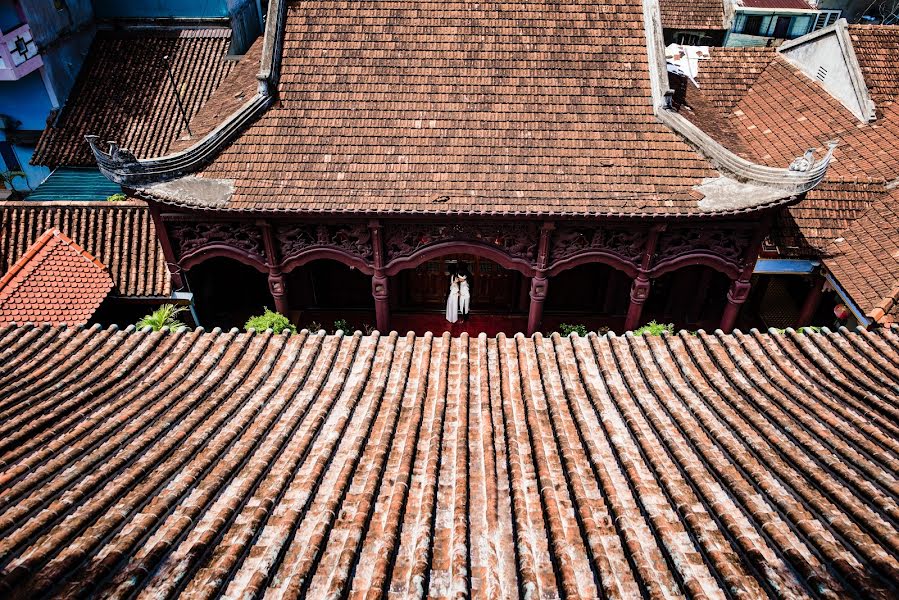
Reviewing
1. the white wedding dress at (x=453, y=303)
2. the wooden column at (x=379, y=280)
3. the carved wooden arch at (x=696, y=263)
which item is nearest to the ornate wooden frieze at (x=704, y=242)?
the carved wooden arch at (x=696, y=263)

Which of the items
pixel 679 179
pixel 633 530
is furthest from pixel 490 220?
pixel 633 530

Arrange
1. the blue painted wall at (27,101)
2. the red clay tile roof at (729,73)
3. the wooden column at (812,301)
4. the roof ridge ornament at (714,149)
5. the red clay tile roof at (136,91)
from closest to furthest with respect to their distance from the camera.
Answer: the roof ridge ornament at (714,149) < the wooden column at (812,301) < the red clay tile roof at (729,73) < the red clay tile roof at (136,91) < the blue painted wall at (27,101)

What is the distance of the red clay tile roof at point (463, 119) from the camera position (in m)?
11.3

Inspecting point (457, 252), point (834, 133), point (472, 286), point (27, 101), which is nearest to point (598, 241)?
point (457, 252)

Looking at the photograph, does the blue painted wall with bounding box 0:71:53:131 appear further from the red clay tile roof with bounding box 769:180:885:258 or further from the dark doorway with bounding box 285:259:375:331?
the red clay tile roof with bounding box 769:180:885:258

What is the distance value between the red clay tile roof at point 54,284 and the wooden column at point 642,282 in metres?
12.2

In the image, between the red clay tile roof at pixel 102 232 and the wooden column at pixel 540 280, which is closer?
the wooden column at pixel 540 280

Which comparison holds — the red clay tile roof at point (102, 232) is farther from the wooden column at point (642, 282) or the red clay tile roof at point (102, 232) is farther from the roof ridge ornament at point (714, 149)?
the roof ridge ornament at point (714, 149)

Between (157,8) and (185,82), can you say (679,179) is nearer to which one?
(185,82)

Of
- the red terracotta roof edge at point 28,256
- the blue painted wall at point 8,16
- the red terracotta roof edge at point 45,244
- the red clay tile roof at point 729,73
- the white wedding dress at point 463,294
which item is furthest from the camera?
the red clay tile roof at point 729,73

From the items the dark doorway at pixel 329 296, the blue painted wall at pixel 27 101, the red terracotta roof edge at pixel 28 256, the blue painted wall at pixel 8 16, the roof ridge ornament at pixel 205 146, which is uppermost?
the blue painted wall at pixel 8 16

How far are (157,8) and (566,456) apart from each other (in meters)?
23.0

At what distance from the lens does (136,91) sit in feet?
64.0

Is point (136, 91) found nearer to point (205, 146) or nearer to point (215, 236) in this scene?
point (205, 146)
